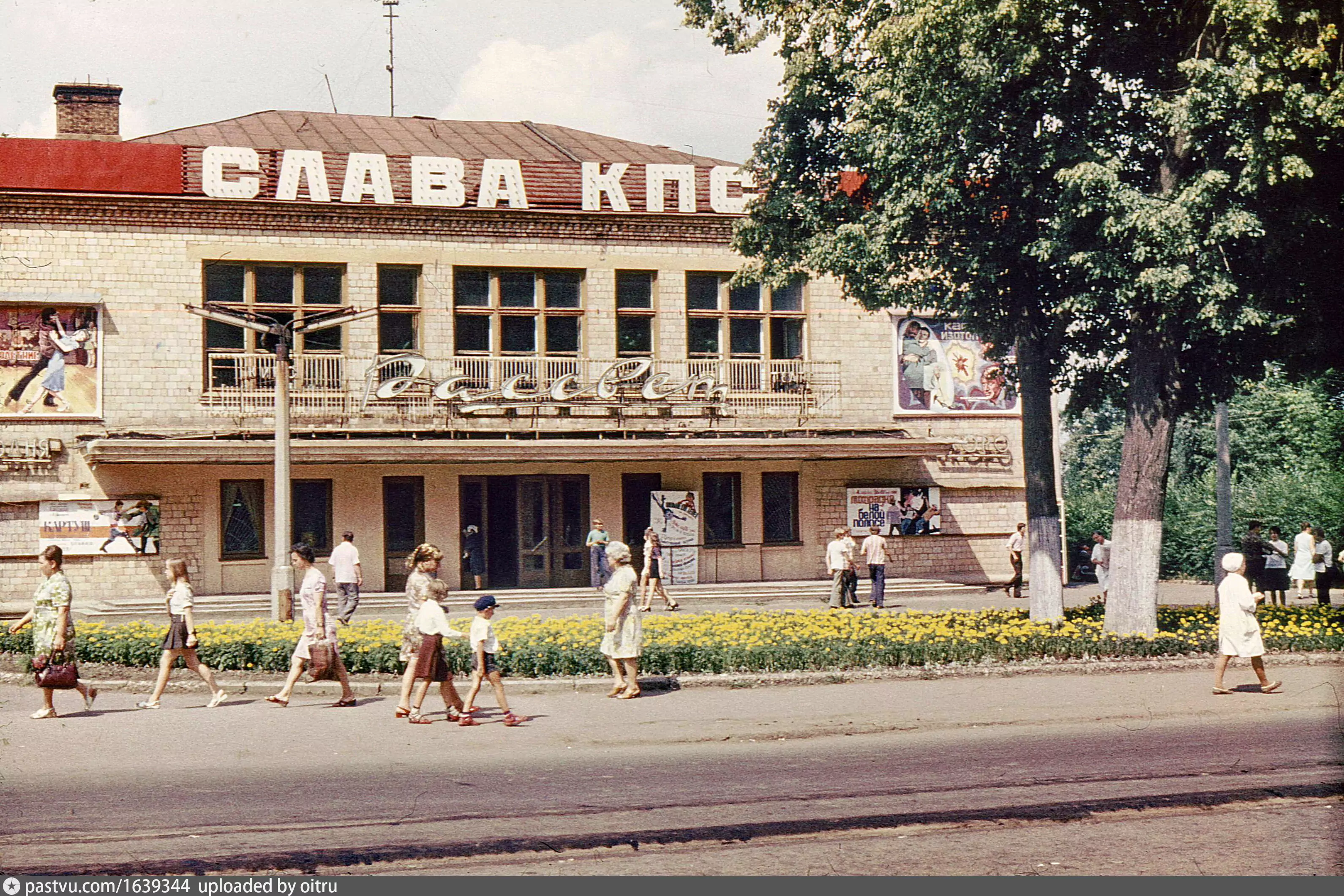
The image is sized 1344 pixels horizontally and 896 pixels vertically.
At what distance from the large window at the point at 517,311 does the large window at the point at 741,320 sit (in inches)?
110

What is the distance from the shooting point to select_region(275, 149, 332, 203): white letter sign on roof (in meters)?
28.1

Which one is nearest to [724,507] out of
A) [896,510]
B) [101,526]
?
[896,510]

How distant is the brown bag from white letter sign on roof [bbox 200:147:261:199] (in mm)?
16755

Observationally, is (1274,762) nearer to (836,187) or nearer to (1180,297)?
(1180,297)

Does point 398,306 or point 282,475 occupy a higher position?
point 398,306

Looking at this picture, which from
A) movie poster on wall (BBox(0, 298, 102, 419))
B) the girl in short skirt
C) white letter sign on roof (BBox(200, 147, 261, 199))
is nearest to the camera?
the girl in short skirt

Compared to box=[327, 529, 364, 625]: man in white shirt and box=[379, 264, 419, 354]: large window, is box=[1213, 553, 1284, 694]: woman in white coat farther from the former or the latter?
box=[379, 264, 419, 354]: large window

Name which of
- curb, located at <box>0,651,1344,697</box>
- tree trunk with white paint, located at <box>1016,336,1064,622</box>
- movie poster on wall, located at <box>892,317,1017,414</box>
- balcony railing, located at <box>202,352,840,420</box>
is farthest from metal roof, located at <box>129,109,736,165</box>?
curb, located at <box>0,651,1344,697</box>

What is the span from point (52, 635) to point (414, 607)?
3.64 metres

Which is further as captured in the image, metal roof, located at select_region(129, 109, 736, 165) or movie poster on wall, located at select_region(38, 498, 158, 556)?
metal roof, located at select_region(129, 109, 736, 165)

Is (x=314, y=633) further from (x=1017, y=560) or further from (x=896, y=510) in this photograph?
(x=896, y=510)

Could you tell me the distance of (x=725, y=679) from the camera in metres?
15.4

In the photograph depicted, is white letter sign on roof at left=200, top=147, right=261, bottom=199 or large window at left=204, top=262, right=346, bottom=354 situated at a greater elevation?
white letter sign on roof at left=200, top=147, right=261, bottom=199

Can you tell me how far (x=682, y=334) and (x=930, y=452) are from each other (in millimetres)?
6449
